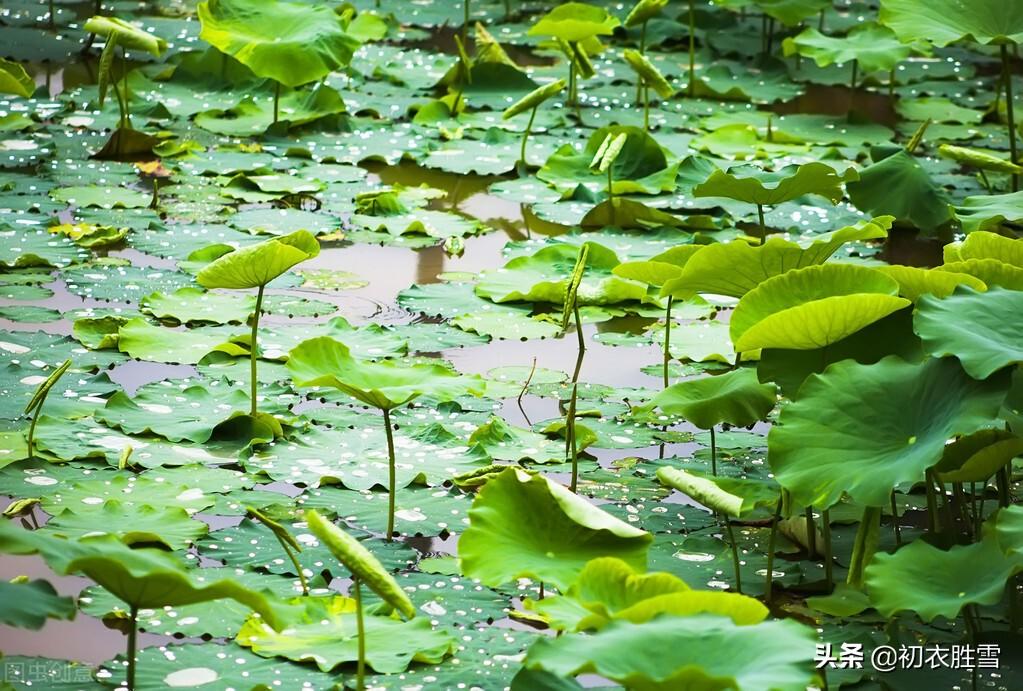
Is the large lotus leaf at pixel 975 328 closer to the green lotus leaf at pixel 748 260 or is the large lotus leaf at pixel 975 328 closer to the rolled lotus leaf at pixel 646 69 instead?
the green lotus leaf at pixel 748 260

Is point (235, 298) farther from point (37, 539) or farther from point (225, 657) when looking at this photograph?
point (37, 539)

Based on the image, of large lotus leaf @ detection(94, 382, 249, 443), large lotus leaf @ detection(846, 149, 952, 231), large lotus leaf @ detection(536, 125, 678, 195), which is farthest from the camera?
large lotus leaf @ detection(536, 125, 678, 195)

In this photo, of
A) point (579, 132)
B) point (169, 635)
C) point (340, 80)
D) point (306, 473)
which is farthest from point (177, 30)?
point (169, 635)

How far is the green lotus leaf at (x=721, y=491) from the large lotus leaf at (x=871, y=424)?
7 centimetres

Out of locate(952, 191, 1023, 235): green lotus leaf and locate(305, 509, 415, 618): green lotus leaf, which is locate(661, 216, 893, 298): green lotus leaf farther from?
locate(305, 509, 415, 618): green lotus leaf

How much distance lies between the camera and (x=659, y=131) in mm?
4848

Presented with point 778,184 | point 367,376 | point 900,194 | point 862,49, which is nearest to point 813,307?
point 367,376

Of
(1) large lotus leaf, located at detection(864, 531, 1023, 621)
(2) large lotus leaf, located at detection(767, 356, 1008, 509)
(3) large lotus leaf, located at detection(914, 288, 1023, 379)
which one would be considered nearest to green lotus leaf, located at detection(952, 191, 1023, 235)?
(3) large lotus leaf, located at detection(914, 288, 1023, 379)

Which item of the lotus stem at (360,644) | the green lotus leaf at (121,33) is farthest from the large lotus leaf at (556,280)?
the lotus stem at (360,644)

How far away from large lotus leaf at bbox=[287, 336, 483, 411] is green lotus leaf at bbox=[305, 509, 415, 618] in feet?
1.72

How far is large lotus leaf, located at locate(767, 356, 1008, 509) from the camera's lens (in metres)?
1.88

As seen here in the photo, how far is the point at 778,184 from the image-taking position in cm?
306

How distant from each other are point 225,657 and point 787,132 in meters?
3.47

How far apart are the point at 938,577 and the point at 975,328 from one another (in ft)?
1.23
